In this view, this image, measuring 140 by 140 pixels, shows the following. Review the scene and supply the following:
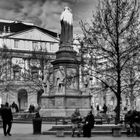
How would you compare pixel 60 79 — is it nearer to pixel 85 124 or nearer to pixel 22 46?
pixel 85 124

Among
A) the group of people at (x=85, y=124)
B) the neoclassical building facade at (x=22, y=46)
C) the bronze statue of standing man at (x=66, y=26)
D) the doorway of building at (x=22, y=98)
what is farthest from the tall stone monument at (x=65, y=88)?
the doorway of building at (x=22, y=98)

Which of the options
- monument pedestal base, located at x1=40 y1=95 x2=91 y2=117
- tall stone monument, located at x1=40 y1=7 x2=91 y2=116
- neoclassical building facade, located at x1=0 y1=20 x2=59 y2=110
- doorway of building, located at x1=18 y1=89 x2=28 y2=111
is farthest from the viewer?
doorway of building, located at x1=18 y1=89 x2=28 y2=111

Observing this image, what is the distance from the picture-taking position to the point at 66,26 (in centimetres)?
3478

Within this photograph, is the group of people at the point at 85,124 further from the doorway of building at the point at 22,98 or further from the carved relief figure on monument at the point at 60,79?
the doorway of building at the point at 22,98

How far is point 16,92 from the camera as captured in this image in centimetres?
8256

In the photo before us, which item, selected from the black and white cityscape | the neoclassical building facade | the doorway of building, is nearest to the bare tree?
the black and white cityscape

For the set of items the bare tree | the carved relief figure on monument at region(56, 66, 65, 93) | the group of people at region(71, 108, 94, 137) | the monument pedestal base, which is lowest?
the group of people at region(71, 108, 94, 137)

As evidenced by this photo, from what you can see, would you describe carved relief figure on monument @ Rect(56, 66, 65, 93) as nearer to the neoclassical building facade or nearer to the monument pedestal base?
the monument pedestal base

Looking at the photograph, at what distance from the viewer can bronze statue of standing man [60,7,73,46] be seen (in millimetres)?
34812

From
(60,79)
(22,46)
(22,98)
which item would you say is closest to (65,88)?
(60,79)

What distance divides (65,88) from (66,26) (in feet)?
19.2

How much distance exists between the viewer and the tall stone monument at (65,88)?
3256 centimetres

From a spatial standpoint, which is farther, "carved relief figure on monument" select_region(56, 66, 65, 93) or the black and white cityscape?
"carved relief figure on monument" select_region(56, 66, 65, 93)

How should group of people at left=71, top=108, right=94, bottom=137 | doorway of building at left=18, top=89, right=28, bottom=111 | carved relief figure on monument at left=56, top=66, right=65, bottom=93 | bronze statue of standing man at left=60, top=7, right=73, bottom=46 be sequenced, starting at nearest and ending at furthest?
group of people at left=71, top=108, right=94, bottom=137 → carved relief figure on monument at left=56, top=66, right=65, bottom=93 → bronze statue of standing man at left=60, top=7, right=73, bottom=46 → doorway of building at left=18, top=89, right=28, bottom=111
